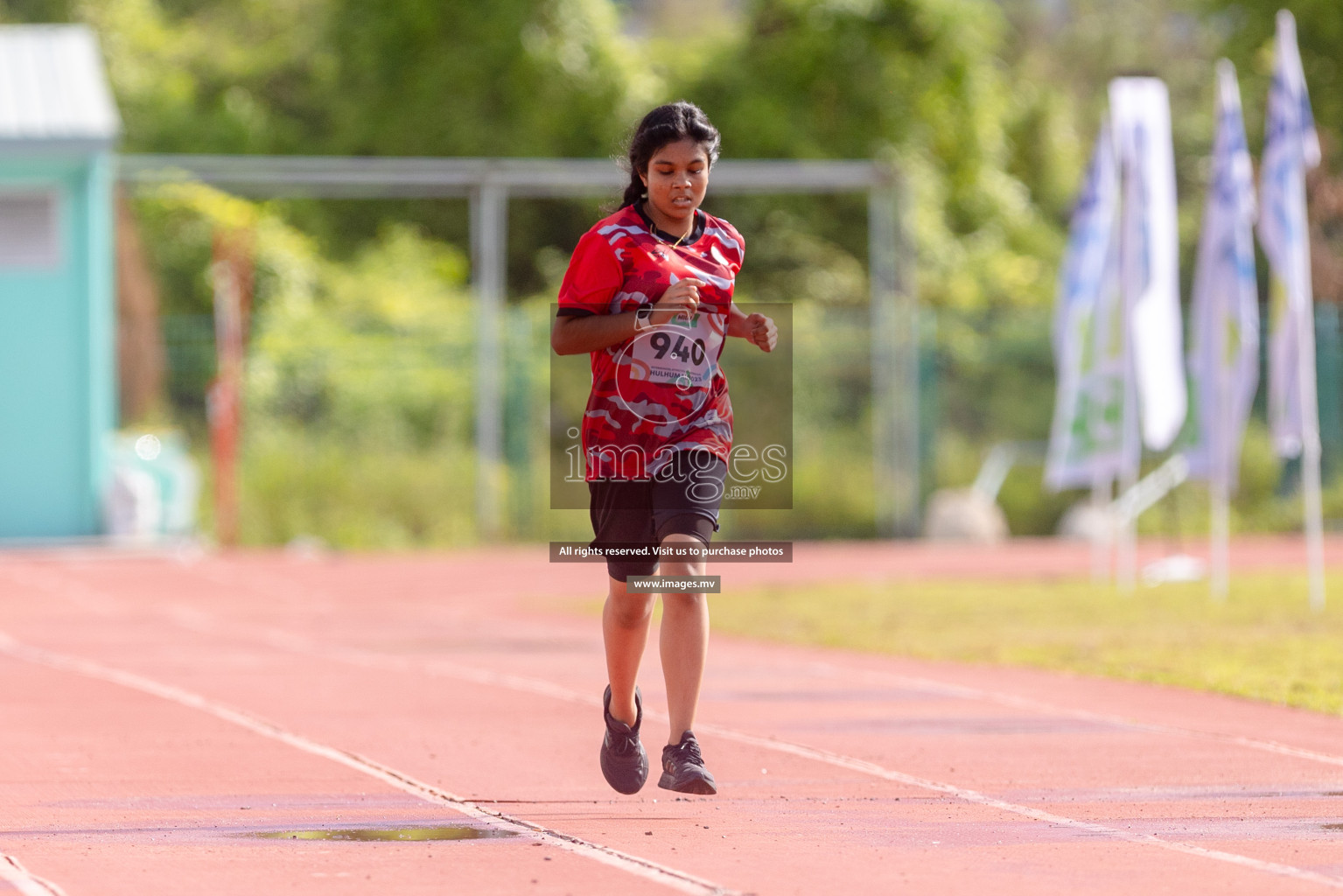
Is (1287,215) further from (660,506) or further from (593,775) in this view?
(660,506)

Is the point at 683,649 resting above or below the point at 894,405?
below

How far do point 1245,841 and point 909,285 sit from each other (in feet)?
58.2

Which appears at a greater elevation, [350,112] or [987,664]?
[350,112]

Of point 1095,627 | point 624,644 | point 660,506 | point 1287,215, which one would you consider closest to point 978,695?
point 624,644

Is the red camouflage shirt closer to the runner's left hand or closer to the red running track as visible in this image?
the runner's left hand

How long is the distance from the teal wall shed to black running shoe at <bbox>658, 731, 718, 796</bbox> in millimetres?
16053

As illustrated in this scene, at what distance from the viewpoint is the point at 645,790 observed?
22.3 ft

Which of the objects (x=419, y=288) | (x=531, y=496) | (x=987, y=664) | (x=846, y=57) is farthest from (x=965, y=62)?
(x=987, y=664)

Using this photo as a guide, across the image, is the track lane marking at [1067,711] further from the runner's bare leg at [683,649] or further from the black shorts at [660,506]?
the black shorts at [660,506]

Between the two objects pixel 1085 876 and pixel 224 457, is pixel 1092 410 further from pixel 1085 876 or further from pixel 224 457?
pixel 1085 876

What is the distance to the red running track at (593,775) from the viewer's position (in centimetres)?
531

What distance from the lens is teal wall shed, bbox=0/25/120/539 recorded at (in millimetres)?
21453

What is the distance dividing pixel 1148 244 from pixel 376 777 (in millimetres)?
10646

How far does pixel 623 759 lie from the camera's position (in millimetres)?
6477
